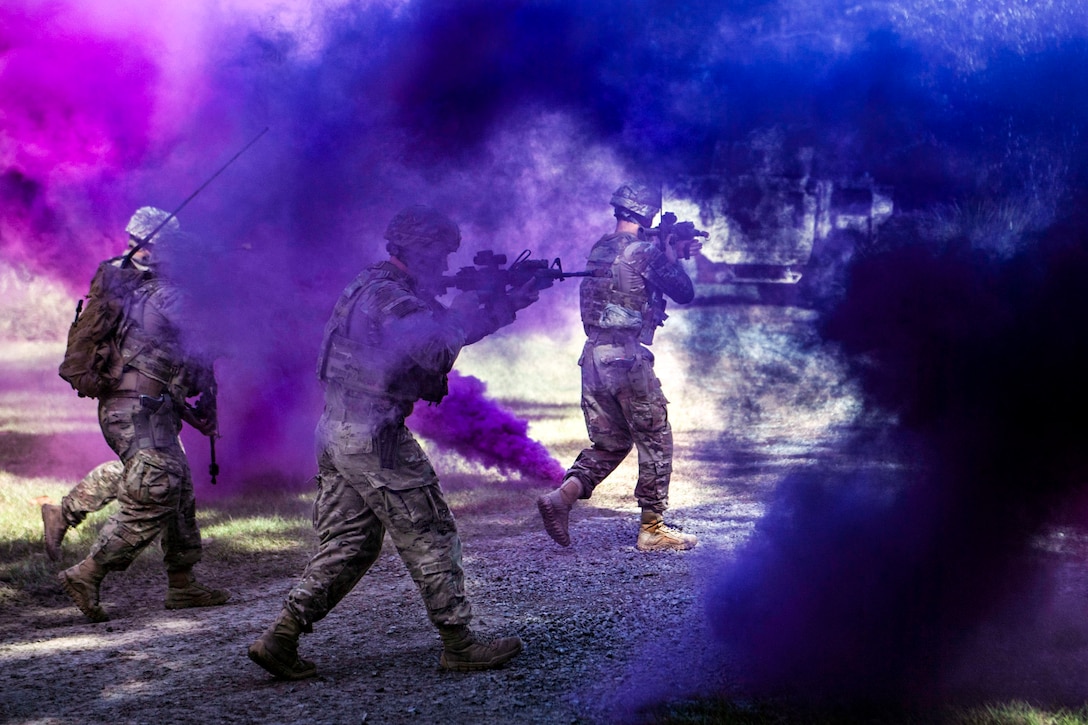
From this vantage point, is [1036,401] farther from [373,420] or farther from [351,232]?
[351,232]

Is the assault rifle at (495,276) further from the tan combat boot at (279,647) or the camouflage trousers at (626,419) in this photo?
the camouflage trousers at (626,419)

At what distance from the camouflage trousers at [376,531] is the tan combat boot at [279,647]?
A: 0.06 metres

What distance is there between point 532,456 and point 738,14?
5395mm

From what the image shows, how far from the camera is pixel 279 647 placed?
200 inches

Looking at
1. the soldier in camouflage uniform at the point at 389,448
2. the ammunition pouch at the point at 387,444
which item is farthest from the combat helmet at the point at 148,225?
the ammunition pouch at the point at 387,444

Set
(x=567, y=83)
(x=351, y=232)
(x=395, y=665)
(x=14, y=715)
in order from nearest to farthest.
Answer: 1. (x=14, y=715)
2. (x=395, y=665)
3. (x=567, y=83)
4. (x=351, y=232)

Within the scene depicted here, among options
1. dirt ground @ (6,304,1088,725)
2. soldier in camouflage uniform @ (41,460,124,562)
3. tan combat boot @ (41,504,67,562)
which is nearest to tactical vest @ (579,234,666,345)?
dirt ground @ (6,304,1088,725)

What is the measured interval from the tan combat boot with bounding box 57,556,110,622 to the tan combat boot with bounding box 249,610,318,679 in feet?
6.03

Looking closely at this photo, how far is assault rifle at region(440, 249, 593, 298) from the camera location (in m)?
5.32

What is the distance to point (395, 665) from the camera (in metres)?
5.42

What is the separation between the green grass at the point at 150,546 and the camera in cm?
759

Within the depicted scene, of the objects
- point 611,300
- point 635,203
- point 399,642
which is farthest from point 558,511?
point 635,203

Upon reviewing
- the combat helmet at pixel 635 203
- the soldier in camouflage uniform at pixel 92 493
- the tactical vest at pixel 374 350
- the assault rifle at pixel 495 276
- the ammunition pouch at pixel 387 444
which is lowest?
the soldier in camouflage uniform at pixel 92 493

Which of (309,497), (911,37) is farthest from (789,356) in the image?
(309,497)
